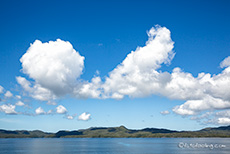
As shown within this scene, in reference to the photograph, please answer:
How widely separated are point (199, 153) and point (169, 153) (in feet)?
67.5

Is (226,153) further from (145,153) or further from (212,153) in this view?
(145,153)

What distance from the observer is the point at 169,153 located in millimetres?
153125

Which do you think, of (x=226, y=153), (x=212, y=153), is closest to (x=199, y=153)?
(x=212, y=153)

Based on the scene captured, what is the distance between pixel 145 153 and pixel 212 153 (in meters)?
46.4

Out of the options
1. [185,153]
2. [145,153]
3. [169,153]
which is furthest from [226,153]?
[145,153]

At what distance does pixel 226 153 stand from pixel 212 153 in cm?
999

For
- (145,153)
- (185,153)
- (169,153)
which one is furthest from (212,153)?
(145,153)

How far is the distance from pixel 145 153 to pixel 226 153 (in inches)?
2216

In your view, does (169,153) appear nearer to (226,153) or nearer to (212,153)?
(212,153)

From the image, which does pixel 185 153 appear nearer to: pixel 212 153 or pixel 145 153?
pixel 212 153

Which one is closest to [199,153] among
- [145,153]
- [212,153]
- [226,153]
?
[212,153]

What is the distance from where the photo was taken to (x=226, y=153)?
14712 centimetres

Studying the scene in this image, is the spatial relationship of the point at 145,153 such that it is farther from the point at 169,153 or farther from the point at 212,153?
the point at 212,153

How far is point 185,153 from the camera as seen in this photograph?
150 m
